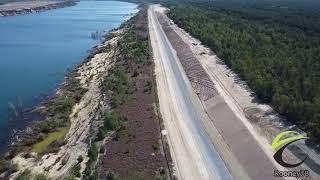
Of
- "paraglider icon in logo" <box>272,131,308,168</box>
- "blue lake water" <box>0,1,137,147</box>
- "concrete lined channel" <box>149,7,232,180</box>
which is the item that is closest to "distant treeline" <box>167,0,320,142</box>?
"paraglider icon in logo" <box>272,131,308,168</box>

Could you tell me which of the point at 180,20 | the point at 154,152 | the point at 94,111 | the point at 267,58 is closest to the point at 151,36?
the point at 180,20

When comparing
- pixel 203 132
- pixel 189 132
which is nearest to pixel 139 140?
pixel 189 132

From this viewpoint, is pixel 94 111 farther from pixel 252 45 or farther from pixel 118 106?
pixel 252 45

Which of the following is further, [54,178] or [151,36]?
[151,36]

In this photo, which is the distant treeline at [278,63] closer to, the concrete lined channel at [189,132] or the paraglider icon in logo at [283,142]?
the paraglider icon in logo at [283,142]

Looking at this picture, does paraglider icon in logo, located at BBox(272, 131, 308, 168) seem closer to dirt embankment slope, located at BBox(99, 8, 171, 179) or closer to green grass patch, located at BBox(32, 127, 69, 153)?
dirt embankment slope, located at BBox(99, 8, 171, 179)

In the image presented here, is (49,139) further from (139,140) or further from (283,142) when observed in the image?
(283,142)
